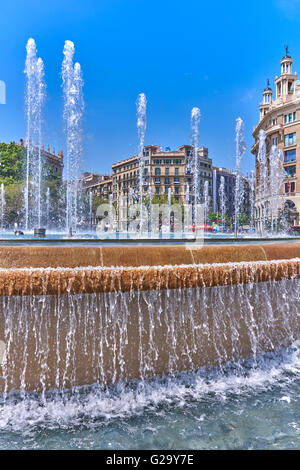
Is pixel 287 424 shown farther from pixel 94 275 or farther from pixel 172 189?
pixel 172 189

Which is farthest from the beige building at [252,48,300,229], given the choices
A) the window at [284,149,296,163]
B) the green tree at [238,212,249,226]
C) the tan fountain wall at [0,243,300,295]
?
the tan fountain wall at [0,243,300,295]

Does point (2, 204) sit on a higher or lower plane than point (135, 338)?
higher

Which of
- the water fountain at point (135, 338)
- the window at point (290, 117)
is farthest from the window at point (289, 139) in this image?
the water fountain at point (135, 338)

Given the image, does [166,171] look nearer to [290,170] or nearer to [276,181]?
[276,181]

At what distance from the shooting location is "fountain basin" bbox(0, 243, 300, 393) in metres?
2.70

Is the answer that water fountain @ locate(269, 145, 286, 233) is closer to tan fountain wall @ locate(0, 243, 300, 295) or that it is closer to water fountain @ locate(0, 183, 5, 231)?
water fountain @ locate(0, 183, 5, 231)

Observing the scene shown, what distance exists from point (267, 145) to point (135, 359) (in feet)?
153

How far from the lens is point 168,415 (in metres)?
2.84

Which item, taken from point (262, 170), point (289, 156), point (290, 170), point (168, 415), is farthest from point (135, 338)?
point (262, 170)

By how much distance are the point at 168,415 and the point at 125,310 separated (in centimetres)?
101

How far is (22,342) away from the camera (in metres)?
2.91

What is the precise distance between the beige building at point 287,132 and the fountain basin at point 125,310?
33.5 metres
